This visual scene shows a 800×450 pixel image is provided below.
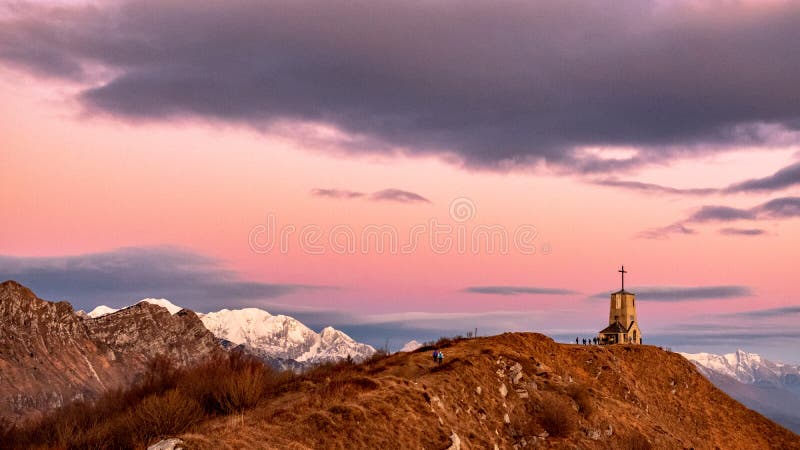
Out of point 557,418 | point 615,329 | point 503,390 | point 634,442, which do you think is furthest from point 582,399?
point 615,329

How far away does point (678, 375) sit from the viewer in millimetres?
83875

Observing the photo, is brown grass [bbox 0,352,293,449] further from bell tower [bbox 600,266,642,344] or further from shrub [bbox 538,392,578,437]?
bell tower [bbox 600,266,642,344]

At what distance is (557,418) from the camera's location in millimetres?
41031

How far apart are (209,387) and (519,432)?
18075mm

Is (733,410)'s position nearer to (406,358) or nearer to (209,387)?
(406,358)

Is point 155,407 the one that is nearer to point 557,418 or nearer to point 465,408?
point 465,408

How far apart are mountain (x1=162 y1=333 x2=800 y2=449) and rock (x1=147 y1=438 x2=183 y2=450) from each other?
0.32m

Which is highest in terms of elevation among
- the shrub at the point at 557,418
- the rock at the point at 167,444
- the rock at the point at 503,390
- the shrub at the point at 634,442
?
the rock at the point at 167,444

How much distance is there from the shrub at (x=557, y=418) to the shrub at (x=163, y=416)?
2203 centimetres

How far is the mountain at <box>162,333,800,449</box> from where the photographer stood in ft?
86.8

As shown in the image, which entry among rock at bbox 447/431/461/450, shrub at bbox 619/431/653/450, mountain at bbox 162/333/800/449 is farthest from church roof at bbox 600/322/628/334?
rock at bbox 447/431/461/450

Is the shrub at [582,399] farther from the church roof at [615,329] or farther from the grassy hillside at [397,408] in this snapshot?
the church roof at [615,329]

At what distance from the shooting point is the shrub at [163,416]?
24531mm

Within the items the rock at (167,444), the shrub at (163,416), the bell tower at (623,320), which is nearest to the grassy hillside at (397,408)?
the shrub at (163,416)
